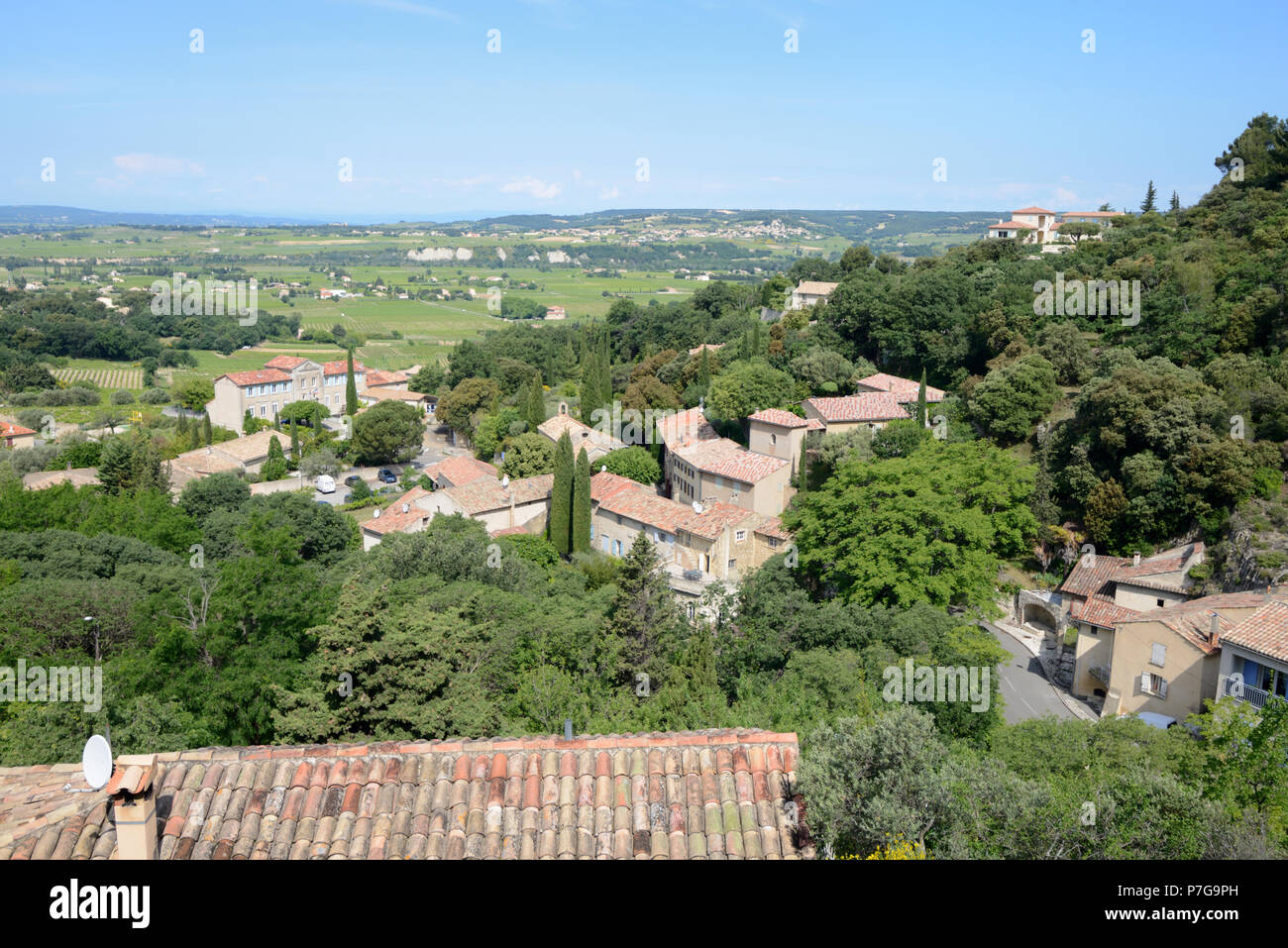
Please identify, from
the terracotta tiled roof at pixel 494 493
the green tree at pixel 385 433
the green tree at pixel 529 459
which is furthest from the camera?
the green tree at pixel 385 433

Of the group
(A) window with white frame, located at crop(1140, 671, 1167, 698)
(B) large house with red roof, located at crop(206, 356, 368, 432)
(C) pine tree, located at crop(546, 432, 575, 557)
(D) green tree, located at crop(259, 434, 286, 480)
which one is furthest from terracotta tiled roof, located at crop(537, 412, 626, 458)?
→ (A) window with white frame, located at crop(1140, 671, 1167, 698)

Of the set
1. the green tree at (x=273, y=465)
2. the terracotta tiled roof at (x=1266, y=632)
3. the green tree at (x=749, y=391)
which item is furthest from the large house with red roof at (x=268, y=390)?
the terracotta tiled roof at (x=1266, y=632)

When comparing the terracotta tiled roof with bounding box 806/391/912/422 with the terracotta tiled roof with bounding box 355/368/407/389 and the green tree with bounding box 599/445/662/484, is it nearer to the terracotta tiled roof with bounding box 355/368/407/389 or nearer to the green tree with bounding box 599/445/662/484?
the green tree with bounding box 599/445/662/484

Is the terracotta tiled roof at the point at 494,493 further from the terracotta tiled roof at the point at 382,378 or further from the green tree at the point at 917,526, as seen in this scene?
the terracotta tiled roof at the point at 382,378
